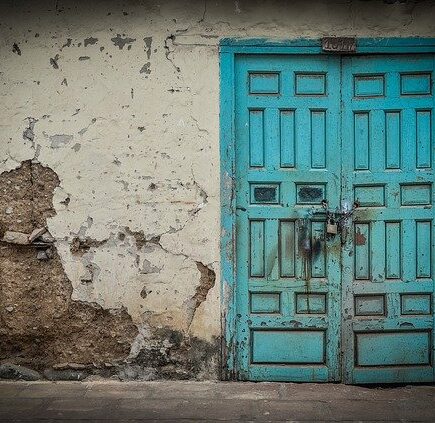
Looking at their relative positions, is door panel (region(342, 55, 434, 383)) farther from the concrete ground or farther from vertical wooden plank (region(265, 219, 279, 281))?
vertical wooden plank (region(265, 219, 279, 281))

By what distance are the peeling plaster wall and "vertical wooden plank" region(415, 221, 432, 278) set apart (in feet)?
4.89

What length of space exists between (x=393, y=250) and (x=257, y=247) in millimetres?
1053

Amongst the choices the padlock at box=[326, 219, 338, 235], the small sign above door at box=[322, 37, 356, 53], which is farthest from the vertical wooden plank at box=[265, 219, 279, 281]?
the small sign above door at box=[322, 37, 356, 53]

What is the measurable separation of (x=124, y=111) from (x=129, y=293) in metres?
1.41

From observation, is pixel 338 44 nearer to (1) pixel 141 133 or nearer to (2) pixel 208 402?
(1) pixel 141 133

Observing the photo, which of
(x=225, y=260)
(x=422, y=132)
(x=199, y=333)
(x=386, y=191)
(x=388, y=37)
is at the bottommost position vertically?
(x=199, y=333)

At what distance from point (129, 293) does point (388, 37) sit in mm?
2806

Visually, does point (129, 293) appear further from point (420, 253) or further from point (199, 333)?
point (420, 253)

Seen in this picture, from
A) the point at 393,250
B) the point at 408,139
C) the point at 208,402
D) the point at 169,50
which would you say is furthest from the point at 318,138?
the point at 208,402

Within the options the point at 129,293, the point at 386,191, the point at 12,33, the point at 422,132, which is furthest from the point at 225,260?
the point at 12,33

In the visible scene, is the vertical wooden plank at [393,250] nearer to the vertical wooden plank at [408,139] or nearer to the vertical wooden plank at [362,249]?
the vertical wooden plank at [362,249]

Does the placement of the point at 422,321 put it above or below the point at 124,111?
below

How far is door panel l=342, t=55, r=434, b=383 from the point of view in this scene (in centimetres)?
540

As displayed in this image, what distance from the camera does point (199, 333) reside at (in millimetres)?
5434
